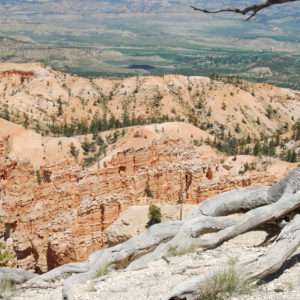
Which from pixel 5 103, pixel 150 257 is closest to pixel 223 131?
pixel 5 103

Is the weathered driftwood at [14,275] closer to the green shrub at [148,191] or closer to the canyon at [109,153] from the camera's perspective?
the canyon at [109,153]

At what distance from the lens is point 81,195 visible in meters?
21.0

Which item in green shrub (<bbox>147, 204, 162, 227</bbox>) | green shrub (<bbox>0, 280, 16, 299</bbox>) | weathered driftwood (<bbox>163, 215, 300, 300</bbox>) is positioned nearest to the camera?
weathered driftwood (<bbox>163, 215, 300, 300</bbox>)

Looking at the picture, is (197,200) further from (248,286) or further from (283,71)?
(283,71)

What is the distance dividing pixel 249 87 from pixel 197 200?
3138 inches

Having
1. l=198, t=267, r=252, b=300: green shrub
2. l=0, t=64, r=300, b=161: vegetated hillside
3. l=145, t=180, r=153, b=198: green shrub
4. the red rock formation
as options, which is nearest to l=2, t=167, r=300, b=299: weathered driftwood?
l=198, t=267, r=252, b=300: green shrub

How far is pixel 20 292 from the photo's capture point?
787 cm

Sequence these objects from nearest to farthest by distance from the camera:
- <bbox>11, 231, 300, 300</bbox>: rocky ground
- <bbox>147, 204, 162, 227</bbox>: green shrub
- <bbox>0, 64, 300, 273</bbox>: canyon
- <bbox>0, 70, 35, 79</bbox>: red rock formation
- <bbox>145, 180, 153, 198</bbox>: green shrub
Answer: <bbox>11, 231, 300, 300</bbox>: rocky ground → <bbox>147, 204, 162, 227</bbox>: green shrub → <bbox>0, 64, 300, 273</bbox>: canyon → <bbox>145, 180, 153, 198</bbox>: green shrub → <bbox>0, 70, 35, 79</bbox>: red rock formation

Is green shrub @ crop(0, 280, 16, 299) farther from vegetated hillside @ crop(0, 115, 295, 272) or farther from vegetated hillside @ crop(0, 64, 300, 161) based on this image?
vegetated hillside @ crop(0, 64, 300, 161)

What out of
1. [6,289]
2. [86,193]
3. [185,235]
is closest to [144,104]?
[86,193]

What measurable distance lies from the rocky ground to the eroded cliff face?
9.37m

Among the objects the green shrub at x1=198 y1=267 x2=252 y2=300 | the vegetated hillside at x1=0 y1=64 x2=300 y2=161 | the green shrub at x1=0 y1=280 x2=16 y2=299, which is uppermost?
the green shrub at x1=198 y1=267 x2=252 y2=300

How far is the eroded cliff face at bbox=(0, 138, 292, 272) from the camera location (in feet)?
57.7

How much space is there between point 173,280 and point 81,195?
14550 mm
